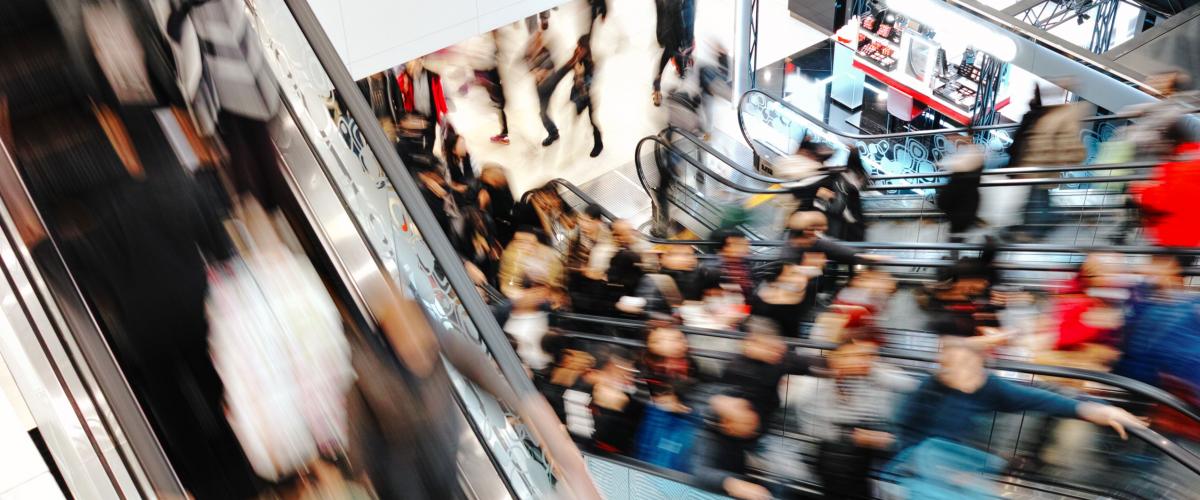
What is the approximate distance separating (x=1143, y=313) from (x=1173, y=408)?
737mm

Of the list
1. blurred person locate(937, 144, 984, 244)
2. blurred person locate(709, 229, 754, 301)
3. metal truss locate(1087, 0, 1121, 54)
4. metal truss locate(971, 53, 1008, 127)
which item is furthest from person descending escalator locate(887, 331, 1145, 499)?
metal truss locate(1087, 0, 1121, 54)

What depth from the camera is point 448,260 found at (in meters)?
3.22

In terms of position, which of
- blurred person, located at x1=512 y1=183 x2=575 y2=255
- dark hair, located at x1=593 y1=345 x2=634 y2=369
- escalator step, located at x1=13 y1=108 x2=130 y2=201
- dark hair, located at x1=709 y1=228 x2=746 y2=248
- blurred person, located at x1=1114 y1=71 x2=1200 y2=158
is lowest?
dark hair, located at x1=593 y1=345 x2=634 y2=369

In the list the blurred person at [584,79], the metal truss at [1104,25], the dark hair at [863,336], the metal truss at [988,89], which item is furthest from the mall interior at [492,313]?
the metal truss at [1104,25]

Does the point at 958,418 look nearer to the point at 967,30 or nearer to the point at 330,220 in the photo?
the point at 330,220

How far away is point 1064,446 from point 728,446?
143 centimetres

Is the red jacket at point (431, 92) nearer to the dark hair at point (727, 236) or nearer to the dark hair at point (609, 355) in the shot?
the dark hair at point (727, 236)

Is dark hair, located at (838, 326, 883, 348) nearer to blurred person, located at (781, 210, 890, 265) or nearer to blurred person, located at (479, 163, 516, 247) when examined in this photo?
blurred person, located at (781, 210, 890, 265)

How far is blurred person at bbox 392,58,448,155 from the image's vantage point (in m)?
8.30

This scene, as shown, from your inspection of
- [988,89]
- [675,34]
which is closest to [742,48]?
[675,34]

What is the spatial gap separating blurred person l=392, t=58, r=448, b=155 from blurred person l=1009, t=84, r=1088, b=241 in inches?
183

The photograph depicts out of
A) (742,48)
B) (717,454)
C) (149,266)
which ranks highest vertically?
(742,48)

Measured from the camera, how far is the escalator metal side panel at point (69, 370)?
2875 mm

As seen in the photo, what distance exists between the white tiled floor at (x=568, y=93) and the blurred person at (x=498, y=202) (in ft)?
4.78
